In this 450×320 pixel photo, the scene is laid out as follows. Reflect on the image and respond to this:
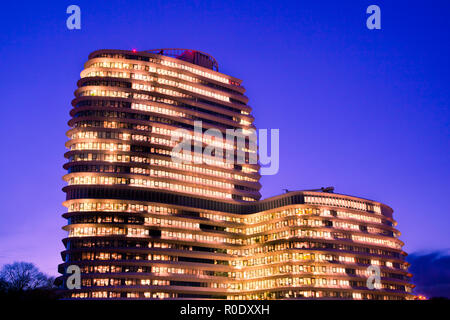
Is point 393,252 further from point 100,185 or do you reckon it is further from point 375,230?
point 100,185

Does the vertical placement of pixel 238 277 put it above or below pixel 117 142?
below

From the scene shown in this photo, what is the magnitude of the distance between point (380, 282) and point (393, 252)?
54.8 feet

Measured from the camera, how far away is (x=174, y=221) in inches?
7018

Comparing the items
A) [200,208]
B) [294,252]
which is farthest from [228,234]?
[294,252]

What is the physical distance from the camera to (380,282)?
182375 mm

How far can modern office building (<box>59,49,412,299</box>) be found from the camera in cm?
16512

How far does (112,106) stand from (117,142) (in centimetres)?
1382

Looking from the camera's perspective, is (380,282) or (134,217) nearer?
(134,217)

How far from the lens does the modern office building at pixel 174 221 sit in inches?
6501
